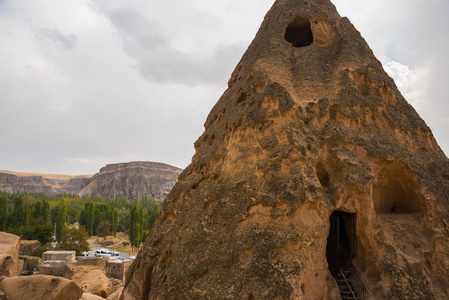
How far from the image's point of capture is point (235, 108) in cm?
1009

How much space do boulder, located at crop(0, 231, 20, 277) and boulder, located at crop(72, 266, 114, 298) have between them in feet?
10.1

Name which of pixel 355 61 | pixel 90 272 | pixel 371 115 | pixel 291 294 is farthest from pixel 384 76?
pixel 90 272

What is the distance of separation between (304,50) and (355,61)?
1.86 m

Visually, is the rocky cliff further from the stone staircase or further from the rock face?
the stone staircase

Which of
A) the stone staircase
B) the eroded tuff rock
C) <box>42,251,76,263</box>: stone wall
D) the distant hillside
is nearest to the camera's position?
the eroded tuff rock

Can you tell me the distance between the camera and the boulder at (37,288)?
378 inches

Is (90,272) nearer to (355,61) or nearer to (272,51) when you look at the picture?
(272,51)

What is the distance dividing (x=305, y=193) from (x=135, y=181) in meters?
140

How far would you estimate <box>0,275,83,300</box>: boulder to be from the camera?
9594 millimetres

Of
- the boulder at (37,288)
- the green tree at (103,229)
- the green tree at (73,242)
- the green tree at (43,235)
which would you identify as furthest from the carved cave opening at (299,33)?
the green tree at (103,229)

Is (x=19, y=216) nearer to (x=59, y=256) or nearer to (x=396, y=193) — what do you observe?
(x=59, y=256)

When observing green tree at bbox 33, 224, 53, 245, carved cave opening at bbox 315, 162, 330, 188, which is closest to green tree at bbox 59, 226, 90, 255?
green tree at bbox 33, 224, 53, 245

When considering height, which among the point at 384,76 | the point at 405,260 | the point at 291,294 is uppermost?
the point at 384,76

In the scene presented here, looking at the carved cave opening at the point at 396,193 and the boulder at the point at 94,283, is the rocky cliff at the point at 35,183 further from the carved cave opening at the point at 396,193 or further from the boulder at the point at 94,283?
the carved cave opening at the point at 396,193
